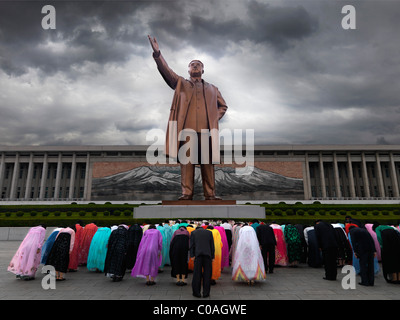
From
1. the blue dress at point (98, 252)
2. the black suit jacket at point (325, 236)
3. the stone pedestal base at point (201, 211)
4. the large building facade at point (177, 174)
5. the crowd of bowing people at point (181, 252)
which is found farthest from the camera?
the large building facade at point (177, 174)

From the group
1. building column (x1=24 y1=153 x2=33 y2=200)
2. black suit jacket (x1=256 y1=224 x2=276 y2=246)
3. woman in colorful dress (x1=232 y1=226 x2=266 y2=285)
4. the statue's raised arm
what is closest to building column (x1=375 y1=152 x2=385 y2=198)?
the statue's raised arm

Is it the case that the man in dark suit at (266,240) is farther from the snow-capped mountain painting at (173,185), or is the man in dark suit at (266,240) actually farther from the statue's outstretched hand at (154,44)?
the snow-capped mountain painting at (173,185)

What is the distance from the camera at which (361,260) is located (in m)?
5.10

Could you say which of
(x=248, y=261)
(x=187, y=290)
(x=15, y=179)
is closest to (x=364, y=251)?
(x=248, y=261)

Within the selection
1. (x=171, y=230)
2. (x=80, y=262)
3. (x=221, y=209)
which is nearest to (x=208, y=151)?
(x=221, y=209)

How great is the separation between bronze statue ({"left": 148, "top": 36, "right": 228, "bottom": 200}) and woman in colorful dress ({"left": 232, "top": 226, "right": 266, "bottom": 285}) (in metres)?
5.28

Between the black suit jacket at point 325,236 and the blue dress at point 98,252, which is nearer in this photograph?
the black suit jacket at point 325,236

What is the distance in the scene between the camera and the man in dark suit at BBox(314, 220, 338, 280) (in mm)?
5340

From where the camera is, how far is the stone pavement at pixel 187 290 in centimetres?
417

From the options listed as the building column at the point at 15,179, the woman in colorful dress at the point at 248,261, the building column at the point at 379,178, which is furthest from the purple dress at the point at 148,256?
the building column at the point at 379,178

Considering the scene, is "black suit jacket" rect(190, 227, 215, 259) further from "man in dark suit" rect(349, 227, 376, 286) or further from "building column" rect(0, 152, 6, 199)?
"building column" rect(0, 152, 6, 199)

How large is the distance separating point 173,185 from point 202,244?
92.6 feet

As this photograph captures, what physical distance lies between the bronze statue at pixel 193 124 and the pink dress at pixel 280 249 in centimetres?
396
